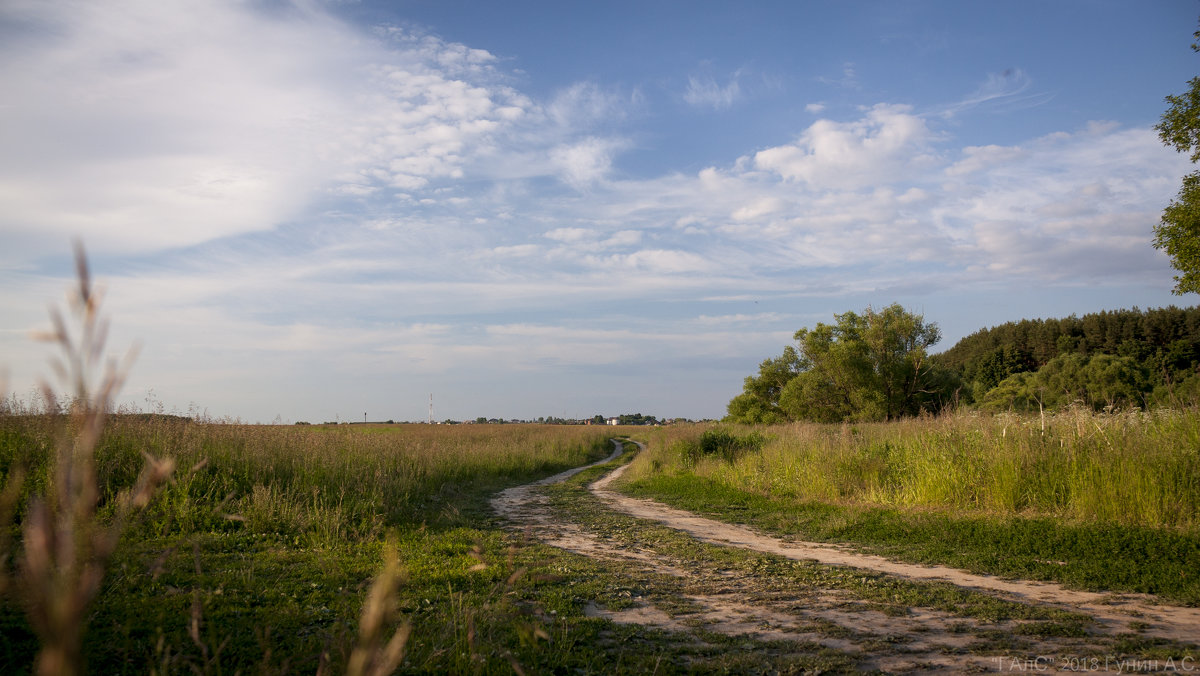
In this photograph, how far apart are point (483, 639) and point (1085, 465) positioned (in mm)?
8713

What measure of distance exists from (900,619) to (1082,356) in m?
42.6

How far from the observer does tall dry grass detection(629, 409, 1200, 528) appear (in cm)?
781

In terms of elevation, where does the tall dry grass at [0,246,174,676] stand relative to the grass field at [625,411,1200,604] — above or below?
above

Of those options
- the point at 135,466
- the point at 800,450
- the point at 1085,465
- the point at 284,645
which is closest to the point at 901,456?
the point at 800,450

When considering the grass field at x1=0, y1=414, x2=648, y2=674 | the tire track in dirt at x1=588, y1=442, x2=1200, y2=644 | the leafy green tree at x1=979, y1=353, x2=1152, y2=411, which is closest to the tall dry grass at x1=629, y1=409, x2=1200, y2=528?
the tire track in dirt at x1=588, y1=442, x2=1200, y2=644

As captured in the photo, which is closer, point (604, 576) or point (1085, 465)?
point (604, 576)

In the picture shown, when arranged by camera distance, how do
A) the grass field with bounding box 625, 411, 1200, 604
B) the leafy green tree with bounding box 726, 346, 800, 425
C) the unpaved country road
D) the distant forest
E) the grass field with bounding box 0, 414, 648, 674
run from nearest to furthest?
the grass field with bounding box 0, 414, 648, 674, the unpaved country road, the grass field with bounding box 625, 411, 1200, 604, the distant forest, the leafy green tree with bounding box 726, 346, 800, 425

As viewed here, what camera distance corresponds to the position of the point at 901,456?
12195 millimetres

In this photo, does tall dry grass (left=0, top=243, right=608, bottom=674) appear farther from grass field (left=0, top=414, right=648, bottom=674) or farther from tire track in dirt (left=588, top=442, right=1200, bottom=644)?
tire track in dirt (left=588, top=442, right=1200, bottom=644)

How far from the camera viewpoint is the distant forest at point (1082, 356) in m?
32.2

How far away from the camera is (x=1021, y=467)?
368 inches

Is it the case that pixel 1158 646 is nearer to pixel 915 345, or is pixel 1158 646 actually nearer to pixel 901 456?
pixel 901 456

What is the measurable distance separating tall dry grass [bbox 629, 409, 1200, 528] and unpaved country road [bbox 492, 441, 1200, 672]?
8.93 feet

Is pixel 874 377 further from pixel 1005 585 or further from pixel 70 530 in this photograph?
pixel 70 530
